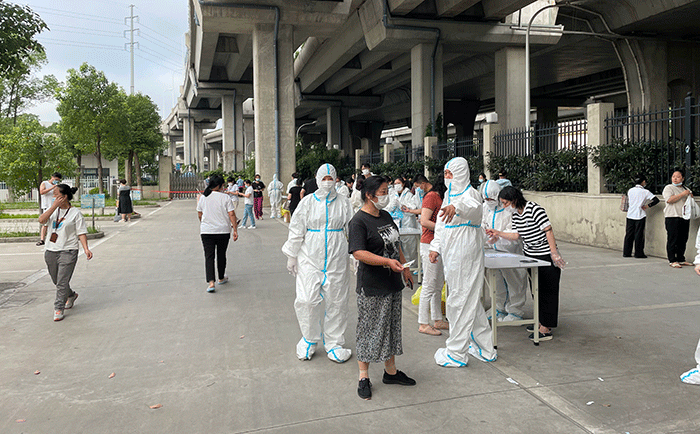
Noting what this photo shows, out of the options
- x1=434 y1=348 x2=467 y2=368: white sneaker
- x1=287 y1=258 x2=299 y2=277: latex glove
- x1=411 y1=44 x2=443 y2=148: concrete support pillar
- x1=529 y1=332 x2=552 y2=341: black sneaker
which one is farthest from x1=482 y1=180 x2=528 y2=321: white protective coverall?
x1=411 y1=44 x2=443 y2=148: concrete support pillar

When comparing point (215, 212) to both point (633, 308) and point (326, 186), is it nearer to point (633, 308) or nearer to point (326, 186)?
point (326, 186)

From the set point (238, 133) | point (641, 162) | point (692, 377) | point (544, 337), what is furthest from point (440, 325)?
point (238, 133)

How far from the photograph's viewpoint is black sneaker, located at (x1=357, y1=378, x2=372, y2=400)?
178 inches

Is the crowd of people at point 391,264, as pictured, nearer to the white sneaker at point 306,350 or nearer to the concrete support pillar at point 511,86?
the white sneaker at point 306,350

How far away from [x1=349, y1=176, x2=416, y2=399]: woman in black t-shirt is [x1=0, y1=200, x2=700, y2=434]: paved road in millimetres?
347

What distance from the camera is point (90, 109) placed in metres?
36.3

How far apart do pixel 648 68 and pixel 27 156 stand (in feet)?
91.4

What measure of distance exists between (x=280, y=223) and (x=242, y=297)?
1297cm

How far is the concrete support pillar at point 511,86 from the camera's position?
2647 cm

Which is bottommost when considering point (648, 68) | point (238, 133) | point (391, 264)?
point (391, 264)

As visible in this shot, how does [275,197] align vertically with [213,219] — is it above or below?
above

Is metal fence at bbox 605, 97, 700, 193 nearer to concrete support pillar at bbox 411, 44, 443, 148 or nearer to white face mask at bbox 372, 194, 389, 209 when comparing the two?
white face mask at bbox 372, 194, 389, 209

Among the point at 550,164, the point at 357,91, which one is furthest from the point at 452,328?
the point at 357,91

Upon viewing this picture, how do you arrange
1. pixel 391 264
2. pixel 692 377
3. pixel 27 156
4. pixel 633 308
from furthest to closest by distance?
1. pixel 27 156
2. pixel 633 308
3. pixel 692 377
4. pixel 391 264
